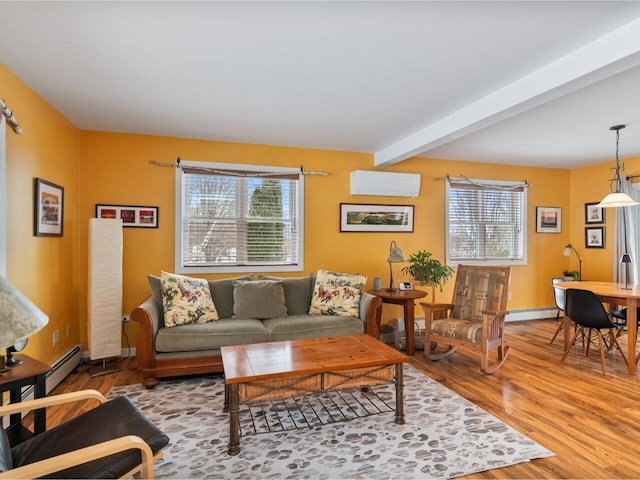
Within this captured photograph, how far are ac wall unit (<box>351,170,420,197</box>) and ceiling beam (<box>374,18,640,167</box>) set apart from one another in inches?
43.1

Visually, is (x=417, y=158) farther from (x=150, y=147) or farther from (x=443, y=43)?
(x=150, y=147)

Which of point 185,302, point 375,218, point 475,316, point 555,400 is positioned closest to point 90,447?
point 185,302

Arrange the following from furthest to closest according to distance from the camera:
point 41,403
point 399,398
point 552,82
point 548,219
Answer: point 548,219, point 399,398, point 552,82, point 41,403

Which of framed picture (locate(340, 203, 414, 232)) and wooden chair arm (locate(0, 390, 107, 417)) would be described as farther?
framed picture (locate(340, 203, 414, 232))

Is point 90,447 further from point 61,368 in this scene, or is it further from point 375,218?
point 375,218

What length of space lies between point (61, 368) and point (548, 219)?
6.79 meters

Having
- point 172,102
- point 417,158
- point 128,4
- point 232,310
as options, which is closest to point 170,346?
point 232,310

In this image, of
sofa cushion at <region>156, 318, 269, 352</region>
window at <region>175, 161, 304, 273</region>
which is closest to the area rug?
sofa cushion at <region>156, 318, 269, 352</region>

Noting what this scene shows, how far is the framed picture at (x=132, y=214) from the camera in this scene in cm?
404

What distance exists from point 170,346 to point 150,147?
7.55 feet

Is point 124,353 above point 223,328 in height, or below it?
below

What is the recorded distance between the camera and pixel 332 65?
2.50m

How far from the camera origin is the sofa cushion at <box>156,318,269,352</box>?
3230mm

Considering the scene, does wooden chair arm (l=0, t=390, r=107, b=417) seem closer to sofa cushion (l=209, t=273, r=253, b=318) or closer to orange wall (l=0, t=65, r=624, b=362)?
orange wall (l=0, t=65, r=624, b=362)
